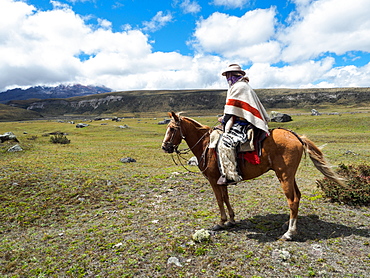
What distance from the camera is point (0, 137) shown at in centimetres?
2377

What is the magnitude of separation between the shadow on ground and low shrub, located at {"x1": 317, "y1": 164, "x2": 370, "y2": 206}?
1.73 metres


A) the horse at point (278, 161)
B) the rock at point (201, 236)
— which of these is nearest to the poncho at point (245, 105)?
the horse at point (278, 161)

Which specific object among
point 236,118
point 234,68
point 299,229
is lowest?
point 299,229

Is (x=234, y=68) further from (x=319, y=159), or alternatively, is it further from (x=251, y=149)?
(x=319, y=159)

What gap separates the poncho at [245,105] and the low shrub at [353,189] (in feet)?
14.3

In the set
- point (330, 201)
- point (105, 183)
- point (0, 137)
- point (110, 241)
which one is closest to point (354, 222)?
point (330, 201)

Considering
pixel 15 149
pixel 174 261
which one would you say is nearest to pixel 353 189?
pixel 174 261

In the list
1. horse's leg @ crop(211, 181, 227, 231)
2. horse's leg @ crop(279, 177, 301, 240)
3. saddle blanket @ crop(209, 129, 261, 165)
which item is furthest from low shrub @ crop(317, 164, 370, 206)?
horse's leg @ crop(211, 181, 227, 231)

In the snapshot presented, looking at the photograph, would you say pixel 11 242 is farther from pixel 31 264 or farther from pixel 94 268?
pixel 94 268

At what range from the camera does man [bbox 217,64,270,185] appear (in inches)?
254

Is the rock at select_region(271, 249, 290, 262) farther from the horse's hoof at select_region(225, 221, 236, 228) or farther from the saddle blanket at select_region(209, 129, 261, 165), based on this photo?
the saddle blanket at select_region(209, 129, 261, 165)

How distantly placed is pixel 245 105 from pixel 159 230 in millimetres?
4883

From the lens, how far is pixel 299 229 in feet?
22.0

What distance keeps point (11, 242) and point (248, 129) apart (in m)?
8.58
